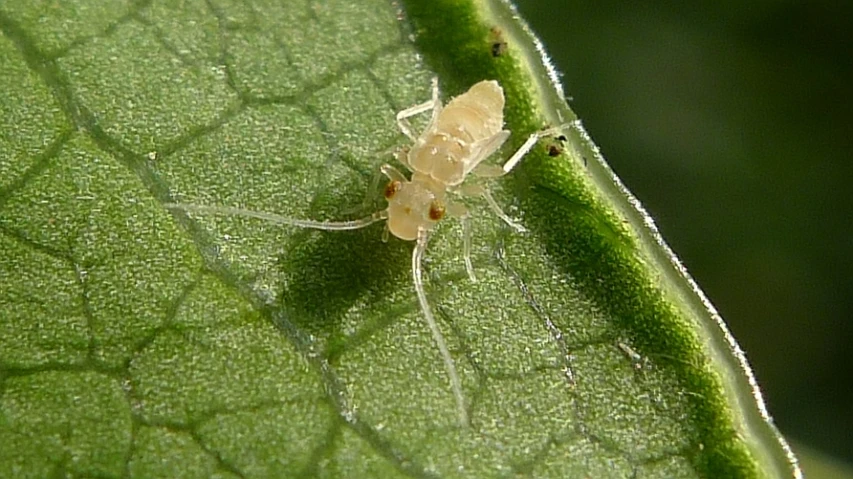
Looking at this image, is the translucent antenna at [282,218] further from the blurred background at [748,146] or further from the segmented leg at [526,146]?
the blurred background at [748,146]

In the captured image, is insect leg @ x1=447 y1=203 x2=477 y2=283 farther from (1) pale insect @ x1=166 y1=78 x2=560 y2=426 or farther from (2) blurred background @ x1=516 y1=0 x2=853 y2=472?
(2) blurred background @ x1=516 y1=0 x2=853 y2=472

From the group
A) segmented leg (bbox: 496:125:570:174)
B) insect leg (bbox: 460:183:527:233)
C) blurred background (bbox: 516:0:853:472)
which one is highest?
segmented leg (bbox: 496:125:570:174)

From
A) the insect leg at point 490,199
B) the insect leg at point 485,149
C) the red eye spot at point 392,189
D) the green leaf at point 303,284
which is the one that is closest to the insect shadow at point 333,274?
the green leaf at point 303,284

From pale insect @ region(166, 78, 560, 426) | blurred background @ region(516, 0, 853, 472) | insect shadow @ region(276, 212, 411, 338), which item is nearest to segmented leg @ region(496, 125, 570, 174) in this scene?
pale insect @ region(166, 78, 560, 426)

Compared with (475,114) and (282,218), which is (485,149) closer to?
(475,114)

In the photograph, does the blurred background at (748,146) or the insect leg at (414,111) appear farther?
the blurred background at (748,146)

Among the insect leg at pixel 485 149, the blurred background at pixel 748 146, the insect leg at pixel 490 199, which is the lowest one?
the blurred background at pixel 748 146

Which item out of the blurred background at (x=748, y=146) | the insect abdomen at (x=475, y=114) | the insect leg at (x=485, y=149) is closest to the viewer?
the insect abdomen at (x=475, y=114)

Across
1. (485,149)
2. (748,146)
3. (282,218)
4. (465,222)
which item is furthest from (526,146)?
(748,146)
